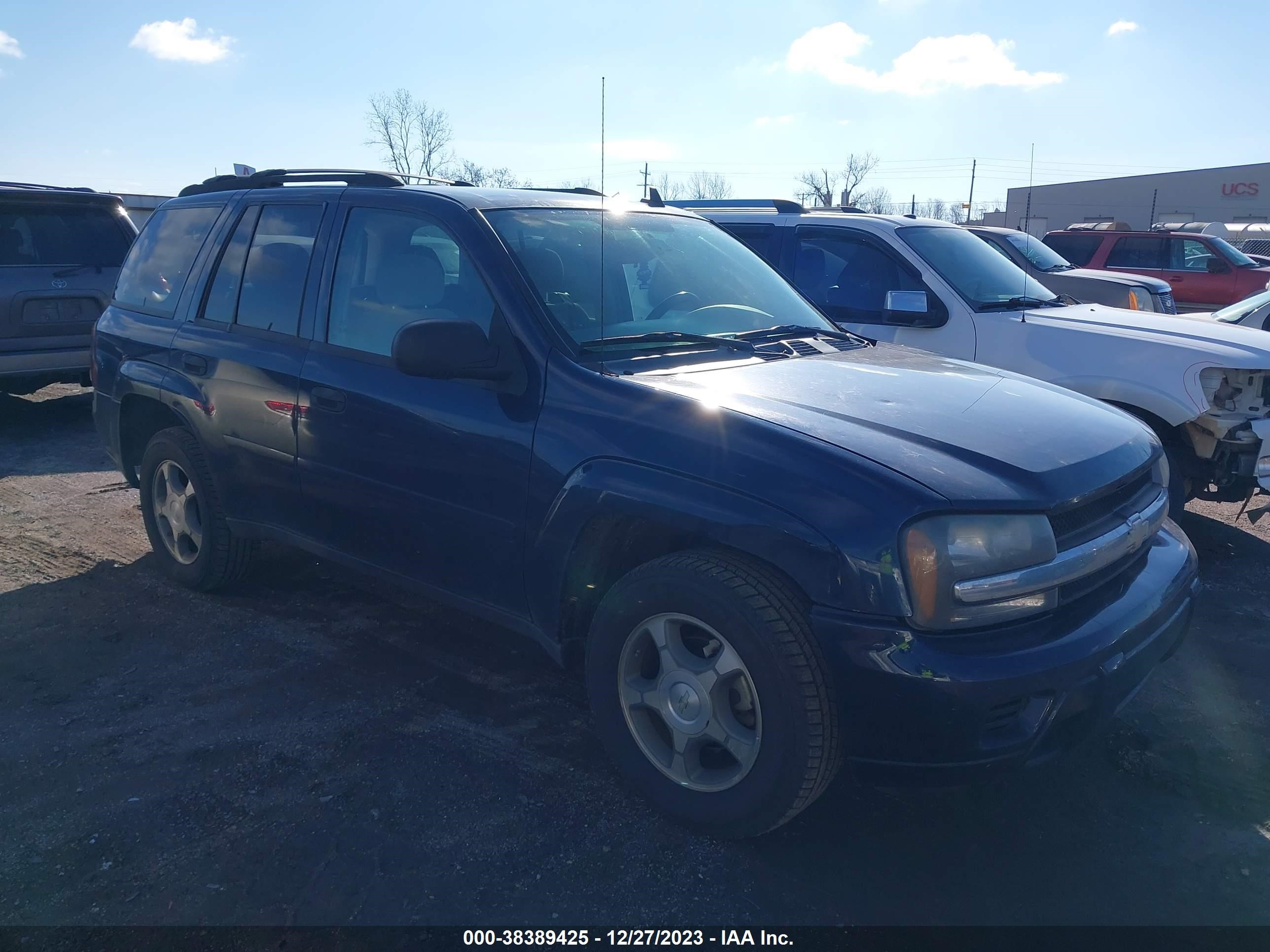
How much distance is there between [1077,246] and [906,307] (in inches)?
531

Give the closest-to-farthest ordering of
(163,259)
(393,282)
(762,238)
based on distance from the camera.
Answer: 1. (393,282)
2. (163,259)
3. (762,238)

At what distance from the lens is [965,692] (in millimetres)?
2387

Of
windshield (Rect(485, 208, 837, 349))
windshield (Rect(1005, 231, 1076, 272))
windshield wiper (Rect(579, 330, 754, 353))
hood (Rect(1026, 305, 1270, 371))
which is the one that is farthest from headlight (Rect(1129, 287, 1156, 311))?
windshield wiper (Rect(579, 330, 754, 353))

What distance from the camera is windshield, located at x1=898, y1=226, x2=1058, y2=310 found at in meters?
Answer: 6.32

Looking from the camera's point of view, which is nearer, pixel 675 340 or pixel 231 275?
pixel 675 340

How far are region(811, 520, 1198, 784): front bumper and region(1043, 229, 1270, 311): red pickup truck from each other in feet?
53.5

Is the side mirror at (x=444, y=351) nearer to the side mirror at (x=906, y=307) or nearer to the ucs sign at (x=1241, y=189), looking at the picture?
the side mirror at (x=906, y=307)

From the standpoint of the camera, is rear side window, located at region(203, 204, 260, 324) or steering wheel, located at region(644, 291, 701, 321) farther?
rear side window, located at region(203, 204, 260, 324)

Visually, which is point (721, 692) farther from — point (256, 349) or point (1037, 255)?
point (1037, 255)

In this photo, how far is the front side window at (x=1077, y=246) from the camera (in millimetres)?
17031

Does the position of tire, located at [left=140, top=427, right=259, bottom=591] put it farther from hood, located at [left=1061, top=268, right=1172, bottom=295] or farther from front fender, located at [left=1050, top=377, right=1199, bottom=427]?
hood, located at [left=1061, top=268, right=1172, bottom=295]

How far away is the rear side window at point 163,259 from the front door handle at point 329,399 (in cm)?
142

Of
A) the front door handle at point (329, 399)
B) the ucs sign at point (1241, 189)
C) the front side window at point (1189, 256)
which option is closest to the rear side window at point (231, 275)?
the front door handle at point (329, 399)

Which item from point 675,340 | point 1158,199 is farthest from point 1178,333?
point 1158,199
